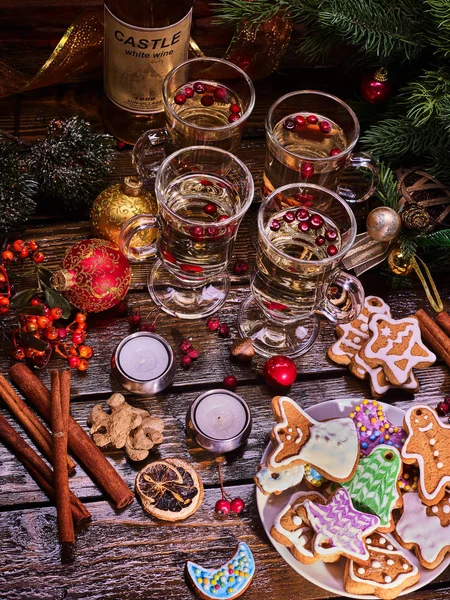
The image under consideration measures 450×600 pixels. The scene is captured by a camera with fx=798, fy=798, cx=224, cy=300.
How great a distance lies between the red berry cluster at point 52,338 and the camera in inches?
56.8

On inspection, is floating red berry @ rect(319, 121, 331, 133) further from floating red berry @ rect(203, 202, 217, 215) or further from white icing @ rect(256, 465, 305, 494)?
white icing @ rect(256, 465, 305, 494)

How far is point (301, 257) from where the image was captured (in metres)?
1.49

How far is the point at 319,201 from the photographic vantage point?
4.89ft

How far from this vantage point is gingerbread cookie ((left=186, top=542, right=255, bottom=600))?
49.8 inches

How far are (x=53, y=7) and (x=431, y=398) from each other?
126cm

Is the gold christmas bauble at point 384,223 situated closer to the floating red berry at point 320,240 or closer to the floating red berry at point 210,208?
the floating red berry at point 320,240

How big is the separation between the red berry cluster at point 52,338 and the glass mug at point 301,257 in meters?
0.34

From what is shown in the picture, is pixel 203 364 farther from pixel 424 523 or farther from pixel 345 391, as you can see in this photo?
pixel 424 523

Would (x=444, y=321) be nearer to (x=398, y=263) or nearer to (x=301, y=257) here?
(x=398, y=263)

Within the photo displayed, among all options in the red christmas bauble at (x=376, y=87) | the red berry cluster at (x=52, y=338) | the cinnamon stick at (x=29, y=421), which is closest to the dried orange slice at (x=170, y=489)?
the cinnamon stick at (x=29, y=421)

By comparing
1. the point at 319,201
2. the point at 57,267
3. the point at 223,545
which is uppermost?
the point at 319,201

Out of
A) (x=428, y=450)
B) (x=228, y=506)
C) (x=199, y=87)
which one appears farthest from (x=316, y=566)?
(x=199, y=87)

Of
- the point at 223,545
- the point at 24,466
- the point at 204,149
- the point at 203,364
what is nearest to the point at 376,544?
the point at 223,545

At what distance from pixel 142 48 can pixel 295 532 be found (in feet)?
3.20
